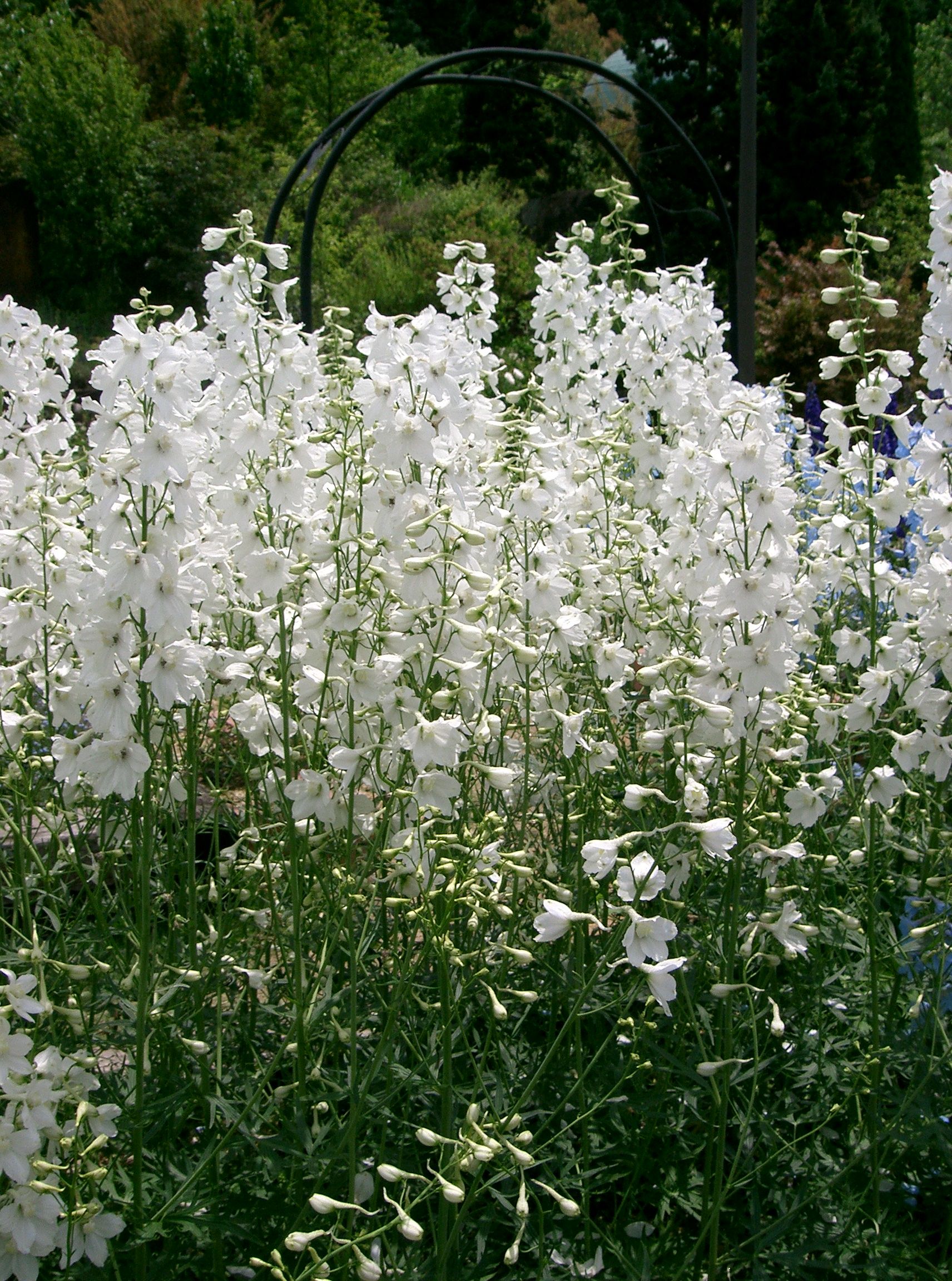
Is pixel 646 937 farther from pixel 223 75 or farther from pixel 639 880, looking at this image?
pixel 223 75

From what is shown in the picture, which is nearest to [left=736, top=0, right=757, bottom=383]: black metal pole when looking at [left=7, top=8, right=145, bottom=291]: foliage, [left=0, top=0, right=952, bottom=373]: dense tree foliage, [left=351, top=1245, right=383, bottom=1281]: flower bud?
[left=0, top=0, right=952, bottom=373]: dense tree foliage

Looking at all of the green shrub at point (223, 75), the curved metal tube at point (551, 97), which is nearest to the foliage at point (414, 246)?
the green shrub at point (223, 75)

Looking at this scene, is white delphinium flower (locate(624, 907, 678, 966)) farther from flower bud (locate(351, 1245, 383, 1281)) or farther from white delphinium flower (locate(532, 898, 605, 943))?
flower bud (locate(351, 1245, 383, 1281))

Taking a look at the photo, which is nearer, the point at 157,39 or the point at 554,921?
the point at 554,921

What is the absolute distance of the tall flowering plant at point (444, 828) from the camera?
6.26ft

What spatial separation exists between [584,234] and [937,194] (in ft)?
5.77

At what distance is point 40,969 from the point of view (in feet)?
6.30

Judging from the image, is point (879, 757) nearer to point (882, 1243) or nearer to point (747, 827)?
point (747, 827)

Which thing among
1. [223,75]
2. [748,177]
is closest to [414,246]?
[223,75]

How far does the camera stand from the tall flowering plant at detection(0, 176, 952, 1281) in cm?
191

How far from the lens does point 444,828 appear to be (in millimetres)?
2248

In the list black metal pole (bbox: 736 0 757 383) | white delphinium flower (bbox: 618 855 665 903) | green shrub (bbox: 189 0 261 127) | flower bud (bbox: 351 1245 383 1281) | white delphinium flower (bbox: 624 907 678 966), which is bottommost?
flower bud (bbox: 351 1245 383 1281)

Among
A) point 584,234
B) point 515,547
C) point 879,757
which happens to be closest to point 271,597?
point 515,547

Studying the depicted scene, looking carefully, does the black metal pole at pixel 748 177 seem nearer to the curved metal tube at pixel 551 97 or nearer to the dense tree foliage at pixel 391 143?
the curved metal tube at pixel 551 97
